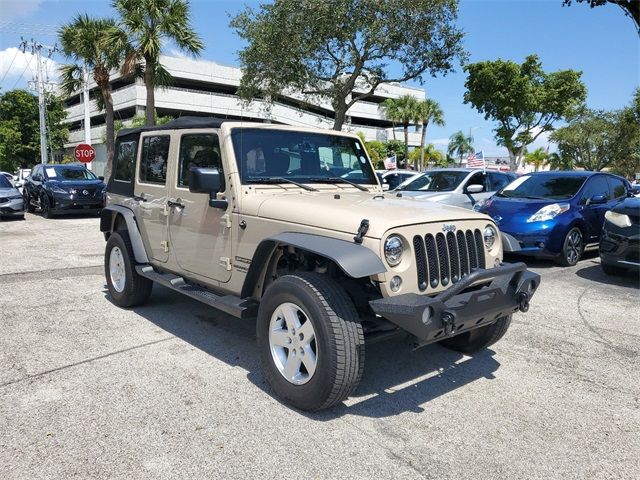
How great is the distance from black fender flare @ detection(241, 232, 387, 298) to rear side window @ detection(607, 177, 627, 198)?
827 centimetres

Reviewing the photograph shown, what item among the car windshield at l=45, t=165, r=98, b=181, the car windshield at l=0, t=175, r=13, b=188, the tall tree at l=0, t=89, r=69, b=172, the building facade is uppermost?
the building facade

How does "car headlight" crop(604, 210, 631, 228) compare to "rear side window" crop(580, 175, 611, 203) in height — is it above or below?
below

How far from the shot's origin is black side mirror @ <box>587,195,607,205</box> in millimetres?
8552

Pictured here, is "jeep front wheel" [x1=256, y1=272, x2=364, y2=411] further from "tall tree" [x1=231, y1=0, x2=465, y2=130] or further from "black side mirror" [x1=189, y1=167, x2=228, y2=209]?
"tall tree" [x1=231, y1=0, x2=465, y2=130]

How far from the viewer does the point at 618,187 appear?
32.2 ft

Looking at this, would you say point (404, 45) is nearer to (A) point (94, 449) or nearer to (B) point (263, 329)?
(B) point (263, 329)

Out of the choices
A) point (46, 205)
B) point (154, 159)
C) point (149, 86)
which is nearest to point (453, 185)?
point (154, 159)

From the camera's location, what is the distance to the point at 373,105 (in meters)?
61.2

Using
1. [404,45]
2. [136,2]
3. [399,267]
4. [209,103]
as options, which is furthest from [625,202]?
[209,103]

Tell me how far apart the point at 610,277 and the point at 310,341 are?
20.7 ft

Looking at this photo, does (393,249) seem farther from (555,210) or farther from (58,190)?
(58,190)

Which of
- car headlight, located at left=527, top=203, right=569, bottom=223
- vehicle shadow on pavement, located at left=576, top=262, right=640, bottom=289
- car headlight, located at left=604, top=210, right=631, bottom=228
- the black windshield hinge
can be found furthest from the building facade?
the black windshield hinge

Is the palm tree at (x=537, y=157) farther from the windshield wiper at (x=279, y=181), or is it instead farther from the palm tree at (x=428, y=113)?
the windshield wiper at (x=279, y=181)

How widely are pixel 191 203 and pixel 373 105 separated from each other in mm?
59246
